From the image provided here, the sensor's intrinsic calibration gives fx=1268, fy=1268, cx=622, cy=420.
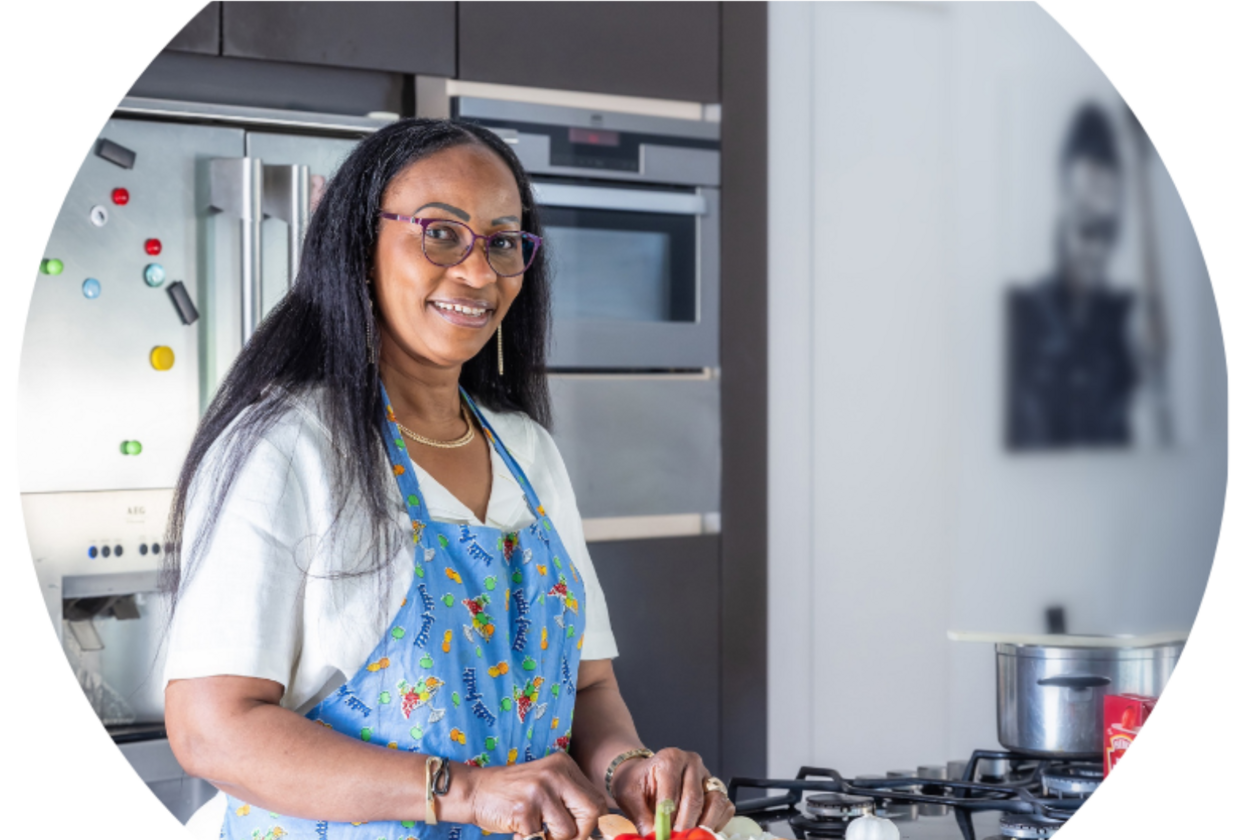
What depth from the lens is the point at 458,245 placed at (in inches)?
49.0

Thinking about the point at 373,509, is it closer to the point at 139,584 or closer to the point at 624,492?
the point at 139,584

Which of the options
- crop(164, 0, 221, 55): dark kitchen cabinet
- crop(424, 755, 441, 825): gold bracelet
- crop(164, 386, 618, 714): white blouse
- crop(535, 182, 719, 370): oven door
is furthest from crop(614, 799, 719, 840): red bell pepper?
crop(164, 0, 221, 55): dark kitchen cabinet

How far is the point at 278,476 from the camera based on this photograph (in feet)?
3.66

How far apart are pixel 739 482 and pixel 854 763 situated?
0.69 metres

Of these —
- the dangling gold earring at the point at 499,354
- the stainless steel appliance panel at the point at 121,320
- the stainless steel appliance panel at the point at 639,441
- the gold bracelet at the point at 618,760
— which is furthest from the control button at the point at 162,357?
the gold bracelet at the point at 618,760

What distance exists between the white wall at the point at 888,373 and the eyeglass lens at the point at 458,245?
1298 millimetres

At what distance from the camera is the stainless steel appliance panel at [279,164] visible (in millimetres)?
2145

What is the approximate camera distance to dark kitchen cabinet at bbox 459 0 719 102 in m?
2.33

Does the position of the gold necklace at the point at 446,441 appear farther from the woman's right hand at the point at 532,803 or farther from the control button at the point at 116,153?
the control button at the point at 116,153

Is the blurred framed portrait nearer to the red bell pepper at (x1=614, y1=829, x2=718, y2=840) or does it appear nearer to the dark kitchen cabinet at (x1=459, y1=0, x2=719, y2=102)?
the dark kitchen cabinet at (x1=459, y1=0, x2=719, y2=102)

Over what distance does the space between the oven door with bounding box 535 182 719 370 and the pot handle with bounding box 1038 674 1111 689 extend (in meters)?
1.17

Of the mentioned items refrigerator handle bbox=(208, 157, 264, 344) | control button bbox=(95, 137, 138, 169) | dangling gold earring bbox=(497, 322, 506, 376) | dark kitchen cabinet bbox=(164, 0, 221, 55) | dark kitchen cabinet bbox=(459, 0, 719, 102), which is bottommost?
dangling gold earring bbox=(497, 322, 506, 376)

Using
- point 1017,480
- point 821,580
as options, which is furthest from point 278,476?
point 821,580

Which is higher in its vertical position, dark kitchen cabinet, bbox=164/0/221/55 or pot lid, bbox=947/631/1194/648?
dark kitchen cabinet, bbox=164/0/221/55
